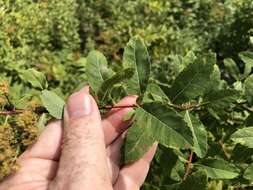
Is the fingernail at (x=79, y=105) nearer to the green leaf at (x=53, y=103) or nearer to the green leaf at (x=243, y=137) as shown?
the green leaf at (x=53, y=103)

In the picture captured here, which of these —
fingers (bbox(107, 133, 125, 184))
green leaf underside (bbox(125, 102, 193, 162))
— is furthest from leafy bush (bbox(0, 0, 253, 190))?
fingers (bbox(107, 133, 125, 184))

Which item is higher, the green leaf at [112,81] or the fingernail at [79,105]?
the green leaf at [112,81]

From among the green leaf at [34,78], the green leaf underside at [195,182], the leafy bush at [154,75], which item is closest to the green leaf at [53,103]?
the leafy bush at [154,75]

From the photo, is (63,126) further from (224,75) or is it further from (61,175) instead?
(224,75)

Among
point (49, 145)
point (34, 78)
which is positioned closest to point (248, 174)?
point (49, 145)

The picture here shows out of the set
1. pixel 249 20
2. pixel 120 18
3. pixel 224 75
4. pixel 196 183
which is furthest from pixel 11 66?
pixel 196 183

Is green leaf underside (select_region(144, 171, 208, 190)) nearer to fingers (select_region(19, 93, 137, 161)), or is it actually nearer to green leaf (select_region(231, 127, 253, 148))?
green leaf (select_region(231, 127, 253, 148))

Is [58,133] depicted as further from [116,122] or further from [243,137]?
[243,137]
